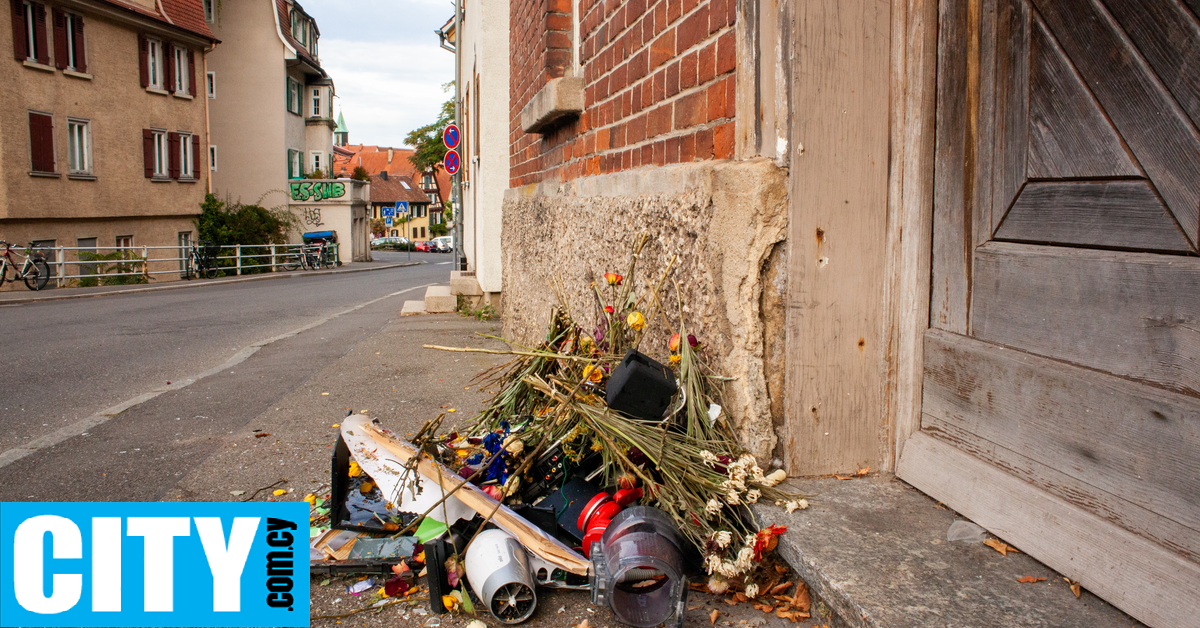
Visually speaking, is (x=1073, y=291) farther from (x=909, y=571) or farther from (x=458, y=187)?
(x=458, y=187)

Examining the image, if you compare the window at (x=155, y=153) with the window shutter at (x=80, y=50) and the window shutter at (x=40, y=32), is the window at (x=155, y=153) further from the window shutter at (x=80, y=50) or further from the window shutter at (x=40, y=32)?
the window shutter at (x=40, y=32)

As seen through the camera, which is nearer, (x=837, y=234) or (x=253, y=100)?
(x=837, y=234)

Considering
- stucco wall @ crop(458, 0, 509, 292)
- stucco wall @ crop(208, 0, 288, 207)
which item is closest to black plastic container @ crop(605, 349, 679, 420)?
stucco wall @ crop(458, 0, 509, 292)

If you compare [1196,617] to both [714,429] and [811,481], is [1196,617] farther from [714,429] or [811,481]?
[714,429]

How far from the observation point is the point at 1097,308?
1829 millimetres

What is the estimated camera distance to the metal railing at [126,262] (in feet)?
63.4

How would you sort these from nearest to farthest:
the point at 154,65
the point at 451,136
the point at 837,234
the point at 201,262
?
the point at 837,234
the point at 451,136
the point at 201,262
the point at 154,65

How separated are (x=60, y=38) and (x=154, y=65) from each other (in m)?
3.81

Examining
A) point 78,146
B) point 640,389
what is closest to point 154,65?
point 78,146

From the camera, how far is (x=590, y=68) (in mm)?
4023

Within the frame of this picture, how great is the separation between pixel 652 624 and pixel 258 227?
3150 centimetres

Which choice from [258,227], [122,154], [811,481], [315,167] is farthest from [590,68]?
[315,167]

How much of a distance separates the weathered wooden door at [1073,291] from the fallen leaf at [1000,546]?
0.03m

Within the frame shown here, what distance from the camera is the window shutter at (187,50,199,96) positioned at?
86.0ft
